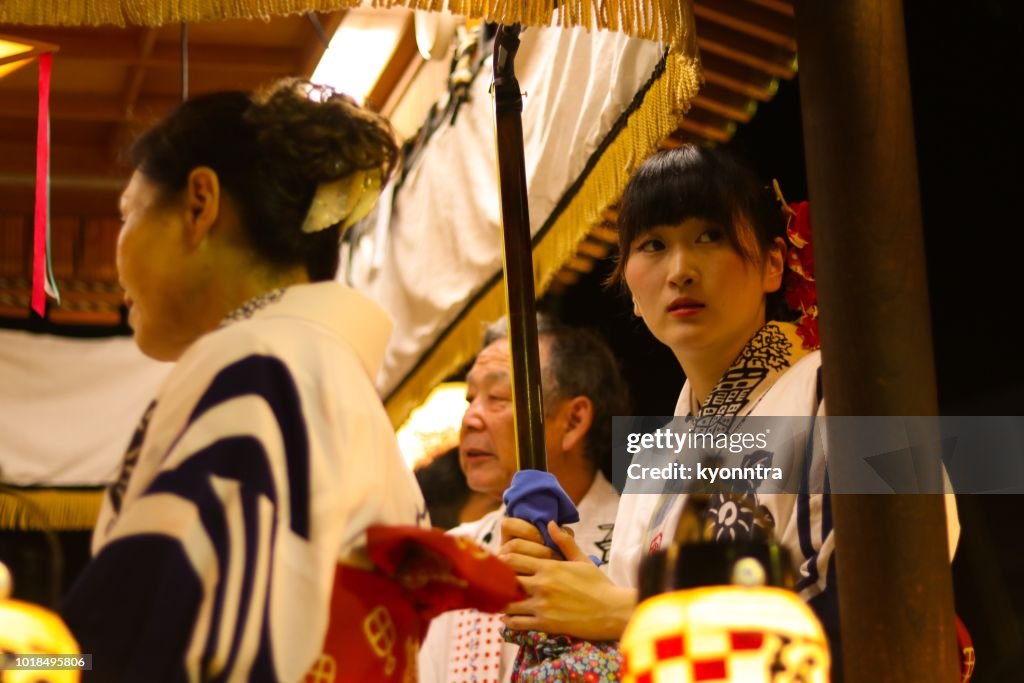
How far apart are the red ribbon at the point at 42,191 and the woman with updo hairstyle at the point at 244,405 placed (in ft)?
0.40

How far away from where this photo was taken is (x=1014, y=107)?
1939mm

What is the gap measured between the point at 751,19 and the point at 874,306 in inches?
19.0

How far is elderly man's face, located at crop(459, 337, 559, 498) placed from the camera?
5.16ft

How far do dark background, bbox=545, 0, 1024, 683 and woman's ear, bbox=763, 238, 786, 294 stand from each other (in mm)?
298

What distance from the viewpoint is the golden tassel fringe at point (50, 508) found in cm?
122


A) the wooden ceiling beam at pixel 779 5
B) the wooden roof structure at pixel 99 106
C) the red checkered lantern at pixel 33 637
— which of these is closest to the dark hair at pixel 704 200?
the wooden ceiling beam at pixel 779 5

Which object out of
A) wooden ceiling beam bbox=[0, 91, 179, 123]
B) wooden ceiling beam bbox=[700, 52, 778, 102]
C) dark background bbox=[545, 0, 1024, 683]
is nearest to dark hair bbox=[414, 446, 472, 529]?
wooden ceiling beam bbox=[0, 91, 179, 123]

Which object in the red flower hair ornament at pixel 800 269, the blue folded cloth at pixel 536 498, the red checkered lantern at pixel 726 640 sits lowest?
the red checkered lantern at pixel 726 640

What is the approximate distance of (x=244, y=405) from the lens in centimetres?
118

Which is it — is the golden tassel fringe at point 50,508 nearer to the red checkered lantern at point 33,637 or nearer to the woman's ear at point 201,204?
the red checkered lantern at point 33,637

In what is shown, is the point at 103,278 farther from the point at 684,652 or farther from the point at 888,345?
the point at 888,345

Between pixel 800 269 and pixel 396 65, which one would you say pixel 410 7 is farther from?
pixel 800 269

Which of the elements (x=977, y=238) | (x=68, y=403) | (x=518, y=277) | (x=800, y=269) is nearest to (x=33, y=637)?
(x=68, y=403)

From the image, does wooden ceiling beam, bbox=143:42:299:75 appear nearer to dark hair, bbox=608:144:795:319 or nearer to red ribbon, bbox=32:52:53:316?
red ribbon, bbox=32:52:53:316
